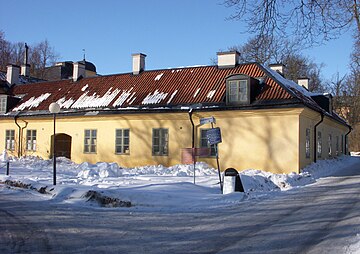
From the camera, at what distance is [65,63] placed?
43.2m

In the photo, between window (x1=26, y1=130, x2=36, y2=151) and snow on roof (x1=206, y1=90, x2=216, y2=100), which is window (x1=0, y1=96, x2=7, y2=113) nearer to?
window (x1=26, y1=130, x2=36, y2=151)

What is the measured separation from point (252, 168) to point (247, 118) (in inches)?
95.6

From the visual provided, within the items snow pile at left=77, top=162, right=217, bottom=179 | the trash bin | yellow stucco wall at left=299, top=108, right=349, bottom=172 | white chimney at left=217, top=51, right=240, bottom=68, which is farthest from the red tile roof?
the trash bin

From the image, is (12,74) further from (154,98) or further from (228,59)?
(228,59)

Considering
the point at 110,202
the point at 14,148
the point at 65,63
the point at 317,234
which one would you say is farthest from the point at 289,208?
the point at 65,63

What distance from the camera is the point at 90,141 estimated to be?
24234mm

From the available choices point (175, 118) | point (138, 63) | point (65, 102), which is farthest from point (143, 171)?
point (138, 63)

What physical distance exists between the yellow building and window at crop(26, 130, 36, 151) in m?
0.07

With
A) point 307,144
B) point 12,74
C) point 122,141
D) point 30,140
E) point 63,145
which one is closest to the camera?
point 307,144

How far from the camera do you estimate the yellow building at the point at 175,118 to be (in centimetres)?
1919

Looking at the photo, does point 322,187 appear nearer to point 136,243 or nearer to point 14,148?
point 136,243

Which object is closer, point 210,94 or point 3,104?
point 210,94

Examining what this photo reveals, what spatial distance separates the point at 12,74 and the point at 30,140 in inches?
318

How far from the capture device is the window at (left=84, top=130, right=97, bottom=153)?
24108mm
